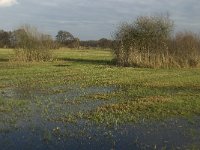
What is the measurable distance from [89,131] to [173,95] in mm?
7761

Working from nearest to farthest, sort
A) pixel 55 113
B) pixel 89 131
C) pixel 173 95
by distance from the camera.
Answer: pixel 89 131
pixel 55 113
pixel 173 95

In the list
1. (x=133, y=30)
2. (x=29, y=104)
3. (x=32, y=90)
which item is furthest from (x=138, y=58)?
(x=29, y=104)

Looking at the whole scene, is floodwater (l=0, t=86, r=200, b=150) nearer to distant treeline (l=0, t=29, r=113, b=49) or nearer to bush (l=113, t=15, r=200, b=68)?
bush (l=113, t=15, r=200, b=68)

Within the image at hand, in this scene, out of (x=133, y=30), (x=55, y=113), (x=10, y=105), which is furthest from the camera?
(x=133, y=30)

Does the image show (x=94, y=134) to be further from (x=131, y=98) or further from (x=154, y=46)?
(x=154, y=46)

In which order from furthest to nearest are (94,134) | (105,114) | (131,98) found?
(131,98) < (105,114) < (94,134)

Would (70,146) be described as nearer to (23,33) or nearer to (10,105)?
(10,105)

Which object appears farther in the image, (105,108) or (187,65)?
(187,65)

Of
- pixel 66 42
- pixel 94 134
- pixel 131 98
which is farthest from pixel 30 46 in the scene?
pixel 66 42

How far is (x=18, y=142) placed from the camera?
10516 mm

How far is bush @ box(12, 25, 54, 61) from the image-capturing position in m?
47.1

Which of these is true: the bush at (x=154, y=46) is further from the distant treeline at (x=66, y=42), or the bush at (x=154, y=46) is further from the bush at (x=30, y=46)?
the distant treeline at (x=66, y=42)

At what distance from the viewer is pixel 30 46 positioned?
47656 millimetres

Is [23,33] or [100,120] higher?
[23,33]
